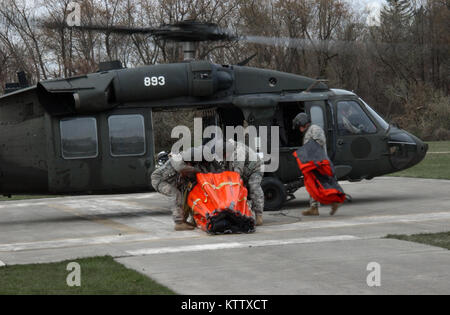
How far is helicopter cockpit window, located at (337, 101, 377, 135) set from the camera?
15.0 m

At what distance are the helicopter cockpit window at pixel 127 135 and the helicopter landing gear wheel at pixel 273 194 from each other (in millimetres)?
2628

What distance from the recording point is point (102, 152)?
13961 mm

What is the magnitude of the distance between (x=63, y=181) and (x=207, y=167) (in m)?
3.66

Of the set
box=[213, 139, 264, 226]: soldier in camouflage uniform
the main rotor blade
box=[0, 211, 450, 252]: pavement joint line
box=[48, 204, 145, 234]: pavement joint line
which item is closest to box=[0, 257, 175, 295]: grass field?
box=[0, 211, 450, 252]: pavement joint line

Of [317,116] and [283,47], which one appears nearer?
[317,116]

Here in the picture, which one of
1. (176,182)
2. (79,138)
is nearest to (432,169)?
(79,138)

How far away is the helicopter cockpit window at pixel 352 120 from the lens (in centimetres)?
1502

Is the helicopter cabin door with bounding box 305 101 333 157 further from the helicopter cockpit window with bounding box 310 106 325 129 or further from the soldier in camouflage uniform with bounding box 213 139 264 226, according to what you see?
the soldier in camouflage uniform with bounding box 213 139 264 226

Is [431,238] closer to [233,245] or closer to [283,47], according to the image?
[233,245]

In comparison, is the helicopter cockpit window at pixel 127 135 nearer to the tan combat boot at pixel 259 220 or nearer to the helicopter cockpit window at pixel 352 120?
the tan combat boot at pixel 259 220

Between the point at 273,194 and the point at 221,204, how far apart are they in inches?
143

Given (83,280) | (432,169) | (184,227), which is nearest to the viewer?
(83,280)

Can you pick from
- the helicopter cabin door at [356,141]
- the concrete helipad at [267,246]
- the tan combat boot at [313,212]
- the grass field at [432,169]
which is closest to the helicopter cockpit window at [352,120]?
the helicopter cabin door at [356,141]

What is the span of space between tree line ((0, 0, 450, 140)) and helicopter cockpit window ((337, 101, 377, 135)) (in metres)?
13.1
